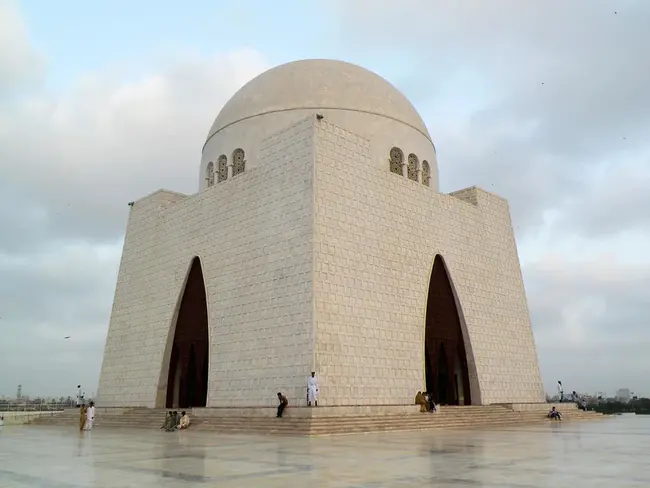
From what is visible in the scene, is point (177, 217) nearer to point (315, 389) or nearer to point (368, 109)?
point (368, 109)

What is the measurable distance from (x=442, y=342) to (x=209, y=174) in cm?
904

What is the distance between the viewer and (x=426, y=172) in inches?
715

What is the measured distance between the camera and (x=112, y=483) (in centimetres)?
438

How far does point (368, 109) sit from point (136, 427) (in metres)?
10.9

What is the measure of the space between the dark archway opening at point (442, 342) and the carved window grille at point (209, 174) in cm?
753

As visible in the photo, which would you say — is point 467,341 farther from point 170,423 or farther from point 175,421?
point 170,423

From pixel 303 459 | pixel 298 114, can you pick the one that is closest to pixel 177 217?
pixel 298 114

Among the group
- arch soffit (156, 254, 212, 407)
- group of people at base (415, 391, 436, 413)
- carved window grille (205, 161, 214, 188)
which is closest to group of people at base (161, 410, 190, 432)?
arch soffit (156, 254, 212, 407)

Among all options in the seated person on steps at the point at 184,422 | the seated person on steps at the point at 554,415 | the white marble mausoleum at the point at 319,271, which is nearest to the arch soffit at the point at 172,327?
the white marble mausoleum at the point at 319,271

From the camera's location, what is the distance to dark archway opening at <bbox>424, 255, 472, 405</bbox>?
53.6 feet

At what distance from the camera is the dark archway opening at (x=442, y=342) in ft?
53.6

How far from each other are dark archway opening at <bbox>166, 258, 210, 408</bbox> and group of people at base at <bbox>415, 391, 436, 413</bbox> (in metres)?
6.28

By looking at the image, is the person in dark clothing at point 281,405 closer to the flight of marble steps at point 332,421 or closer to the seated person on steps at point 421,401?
the flight of marble steps at point 332,421

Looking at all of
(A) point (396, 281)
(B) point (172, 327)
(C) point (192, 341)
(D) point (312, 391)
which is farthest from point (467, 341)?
(B) point (172, 327)
